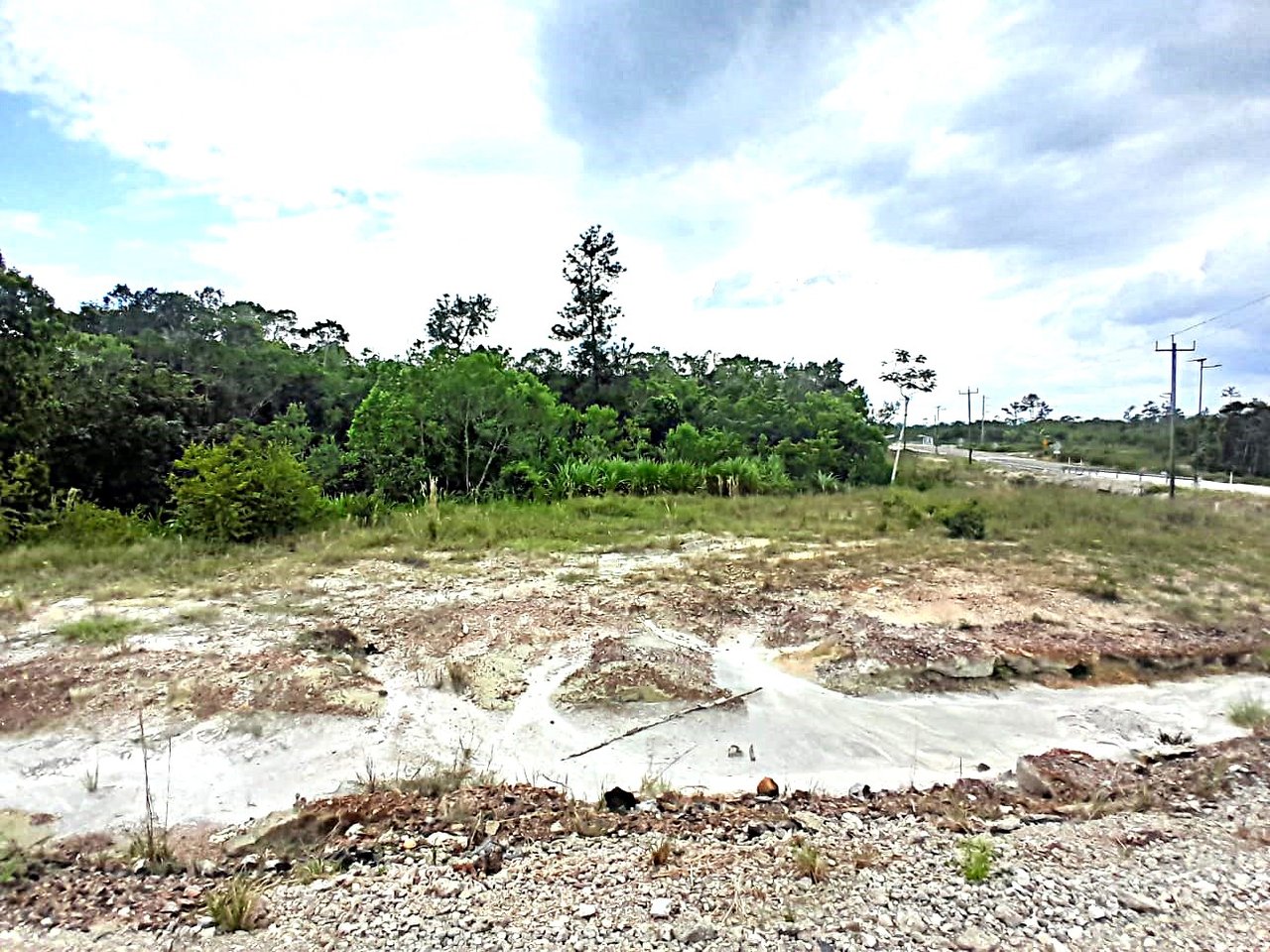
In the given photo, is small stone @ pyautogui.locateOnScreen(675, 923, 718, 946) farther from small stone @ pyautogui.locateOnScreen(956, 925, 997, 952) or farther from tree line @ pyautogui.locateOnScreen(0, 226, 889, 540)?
tree line @ pyautogui.locateOnScreen(0, 226, 889, 540)

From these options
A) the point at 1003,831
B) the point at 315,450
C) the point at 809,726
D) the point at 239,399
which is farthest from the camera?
the point at 239,399

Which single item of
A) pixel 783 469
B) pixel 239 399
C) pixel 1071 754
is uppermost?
pixel 239 399

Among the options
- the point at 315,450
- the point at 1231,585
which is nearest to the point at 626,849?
the point at 1231,585

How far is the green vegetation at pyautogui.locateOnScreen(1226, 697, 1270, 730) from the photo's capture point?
4.59 meters

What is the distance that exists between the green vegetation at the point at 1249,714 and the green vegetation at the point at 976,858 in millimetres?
2928

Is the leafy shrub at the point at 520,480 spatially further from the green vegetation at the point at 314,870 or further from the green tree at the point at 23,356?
the green vegetation at the point at 314,870

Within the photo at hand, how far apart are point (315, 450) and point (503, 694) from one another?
1015cm

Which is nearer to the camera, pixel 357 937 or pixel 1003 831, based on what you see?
pixel 357 937

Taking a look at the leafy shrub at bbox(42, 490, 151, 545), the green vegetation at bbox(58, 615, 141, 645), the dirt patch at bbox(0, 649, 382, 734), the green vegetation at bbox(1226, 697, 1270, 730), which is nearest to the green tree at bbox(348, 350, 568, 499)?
the leafy shrub at bbox(42, 490, 151, 545)

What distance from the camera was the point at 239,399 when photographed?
47.8 ft

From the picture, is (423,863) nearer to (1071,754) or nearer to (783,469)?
(1071,754)

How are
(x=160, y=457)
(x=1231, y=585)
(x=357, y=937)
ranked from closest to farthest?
(x=357, y=937) < (x=1231, y=585) < (x=160, y=457)

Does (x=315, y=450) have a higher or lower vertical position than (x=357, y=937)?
higher

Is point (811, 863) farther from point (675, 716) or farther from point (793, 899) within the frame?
point (675, 716)
